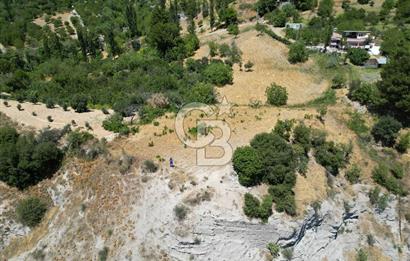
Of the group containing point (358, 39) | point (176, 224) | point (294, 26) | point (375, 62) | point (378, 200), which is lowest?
point (378, 200)

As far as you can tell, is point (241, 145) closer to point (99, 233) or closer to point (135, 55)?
point (99, 233)

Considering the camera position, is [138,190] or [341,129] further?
[341,129]

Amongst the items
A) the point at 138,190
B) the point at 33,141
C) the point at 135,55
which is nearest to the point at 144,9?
the point at 135,55

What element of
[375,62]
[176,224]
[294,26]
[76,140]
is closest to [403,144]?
[375,62]

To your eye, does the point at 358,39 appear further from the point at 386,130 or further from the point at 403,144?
the point at 403,144

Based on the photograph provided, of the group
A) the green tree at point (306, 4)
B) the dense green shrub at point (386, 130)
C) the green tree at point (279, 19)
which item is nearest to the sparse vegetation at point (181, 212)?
the dense green shrub at point (386, 130)

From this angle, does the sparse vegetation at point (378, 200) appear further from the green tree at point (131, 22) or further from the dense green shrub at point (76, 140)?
the green tree at point (131, 22)

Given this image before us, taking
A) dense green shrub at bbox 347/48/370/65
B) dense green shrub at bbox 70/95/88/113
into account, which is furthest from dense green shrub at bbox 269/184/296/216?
dense green shrub at bbox 347/48/370/65
